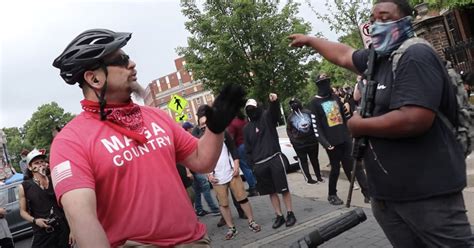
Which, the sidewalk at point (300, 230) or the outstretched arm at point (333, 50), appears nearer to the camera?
the outstretched arm at point (333, 50)

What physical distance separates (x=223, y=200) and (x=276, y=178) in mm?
884

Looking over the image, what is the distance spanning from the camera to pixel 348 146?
22.8ft

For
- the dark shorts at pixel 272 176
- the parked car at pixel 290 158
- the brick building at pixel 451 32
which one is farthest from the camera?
the parked car at pixel 290 158

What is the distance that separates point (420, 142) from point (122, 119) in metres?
1.43

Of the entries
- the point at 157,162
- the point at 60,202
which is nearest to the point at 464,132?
the point at 157,162

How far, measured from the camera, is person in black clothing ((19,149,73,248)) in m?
5.13

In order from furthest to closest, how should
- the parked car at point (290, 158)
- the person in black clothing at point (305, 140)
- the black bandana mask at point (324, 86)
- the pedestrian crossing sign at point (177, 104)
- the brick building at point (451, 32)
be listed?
the pedestrian crossing sign at point (177, 104)
the parked car at point (290, 158)
the brick building at point (451, 32)
the person in black clothing at point (305, 140)
the black bandana mask at point (324, 86)

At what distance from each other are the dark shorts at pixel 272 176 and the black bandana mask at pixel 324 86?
1279 millimetres

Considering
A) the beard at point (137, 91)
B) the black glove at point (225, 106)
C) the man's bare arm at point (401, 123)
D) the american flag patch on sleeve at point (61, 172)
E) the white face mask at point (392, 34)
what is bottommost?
the man's bare arm at point (401, 123)

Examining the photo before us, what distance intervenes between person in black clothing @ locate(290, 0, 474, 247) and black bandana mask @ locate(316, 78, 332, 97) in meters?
4.37

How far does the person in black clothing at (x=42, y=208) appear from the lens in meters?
5.13

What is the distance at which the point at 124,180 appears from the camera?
1.89 metres

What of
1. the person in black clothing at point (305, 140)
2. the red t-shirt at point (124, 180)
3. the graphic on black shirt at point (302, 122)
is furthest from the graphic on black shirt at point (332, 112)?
the red t-shirt at point (124, 180)

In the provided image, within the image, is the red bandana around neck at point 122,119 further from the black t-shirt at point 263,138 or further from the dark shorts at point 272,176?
the dark shorts at point 272,176
